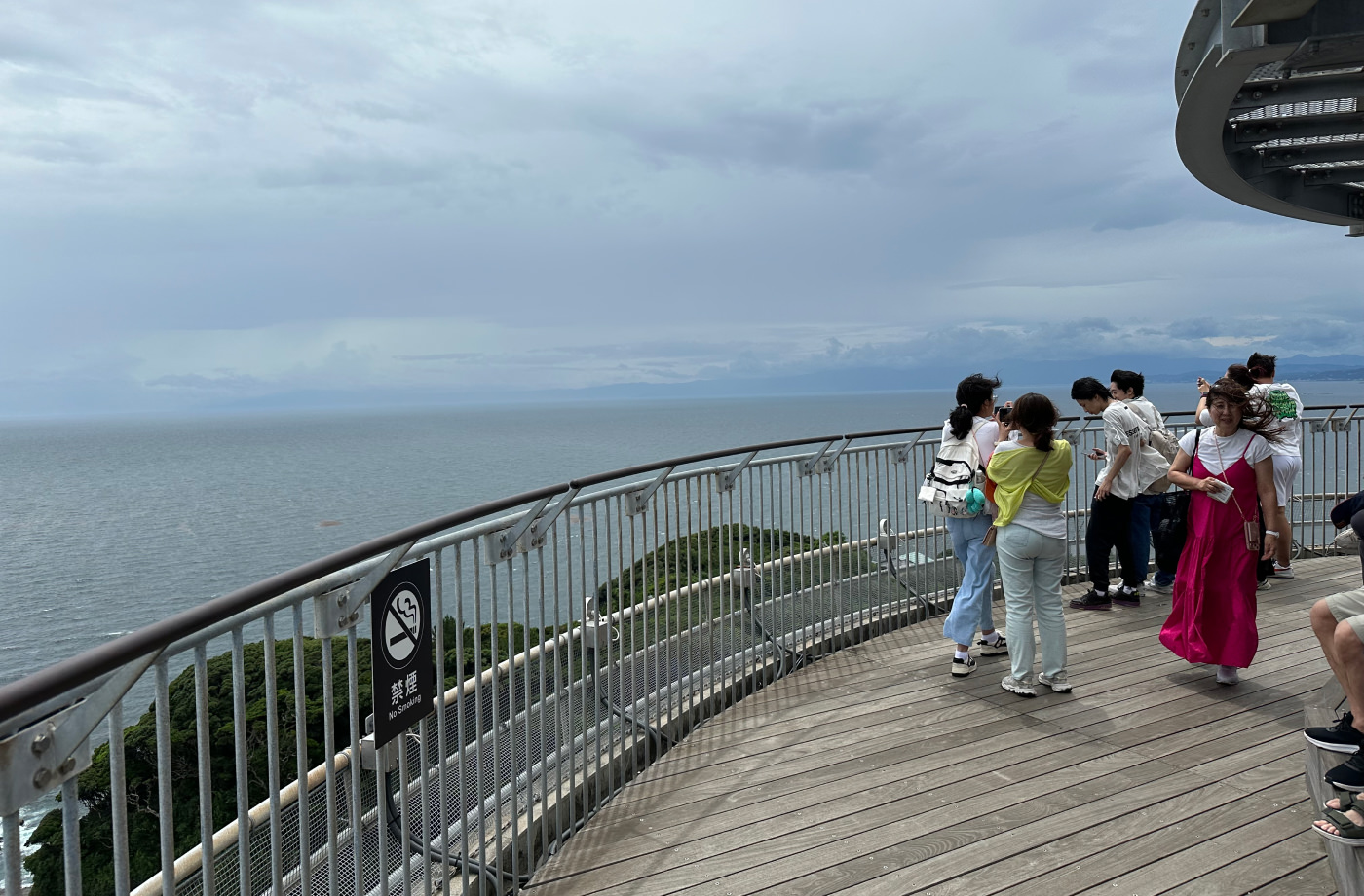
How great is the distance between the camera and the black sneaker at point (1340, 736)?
11.0ft

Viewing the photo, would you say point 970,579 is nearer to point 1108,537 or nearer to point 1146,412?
point 1108,537

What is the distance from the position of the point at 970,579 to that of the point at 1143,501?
2.31 m

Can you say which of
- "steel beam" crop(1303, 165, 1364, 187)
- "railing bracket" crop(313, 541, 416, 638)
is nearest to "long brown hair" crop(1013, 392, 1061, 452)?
"railing bracket" crop(313, 541, 416, 638)

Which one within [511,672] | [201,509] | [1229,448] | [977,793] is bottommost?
[201,509]

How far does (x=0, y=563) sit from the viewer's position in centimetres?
7325

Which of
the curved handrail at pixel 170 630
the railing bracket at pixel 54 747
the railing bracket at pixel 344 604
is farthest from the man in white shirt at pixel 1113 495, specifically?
the railing bracket at pixel 54 747

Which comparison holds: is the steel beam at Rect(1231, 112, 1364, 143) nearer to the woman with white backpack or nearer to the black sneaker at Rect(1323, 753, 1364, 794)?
the woman with white backpack

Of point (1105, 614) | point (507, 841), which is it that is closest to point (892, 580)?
point (1105, 614)

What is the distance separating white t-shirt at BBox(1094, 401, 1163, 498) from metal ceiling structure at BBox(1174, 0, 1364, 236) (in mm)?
2035

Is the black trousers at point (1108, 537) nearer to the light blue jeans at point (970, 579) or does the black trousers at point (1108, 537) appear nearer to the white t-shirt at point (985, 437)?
the light blue jeans at point (970, 579)

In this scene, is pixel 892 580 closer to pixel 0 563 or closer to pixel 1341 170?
pixel 1341 170

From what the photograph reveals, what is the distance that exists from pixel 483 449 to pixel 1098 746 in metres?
155

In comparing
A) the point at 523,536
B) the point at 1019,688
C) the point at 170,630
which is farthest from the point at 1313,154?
the point at 170,630

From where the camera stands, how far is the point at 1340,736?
3.41m
